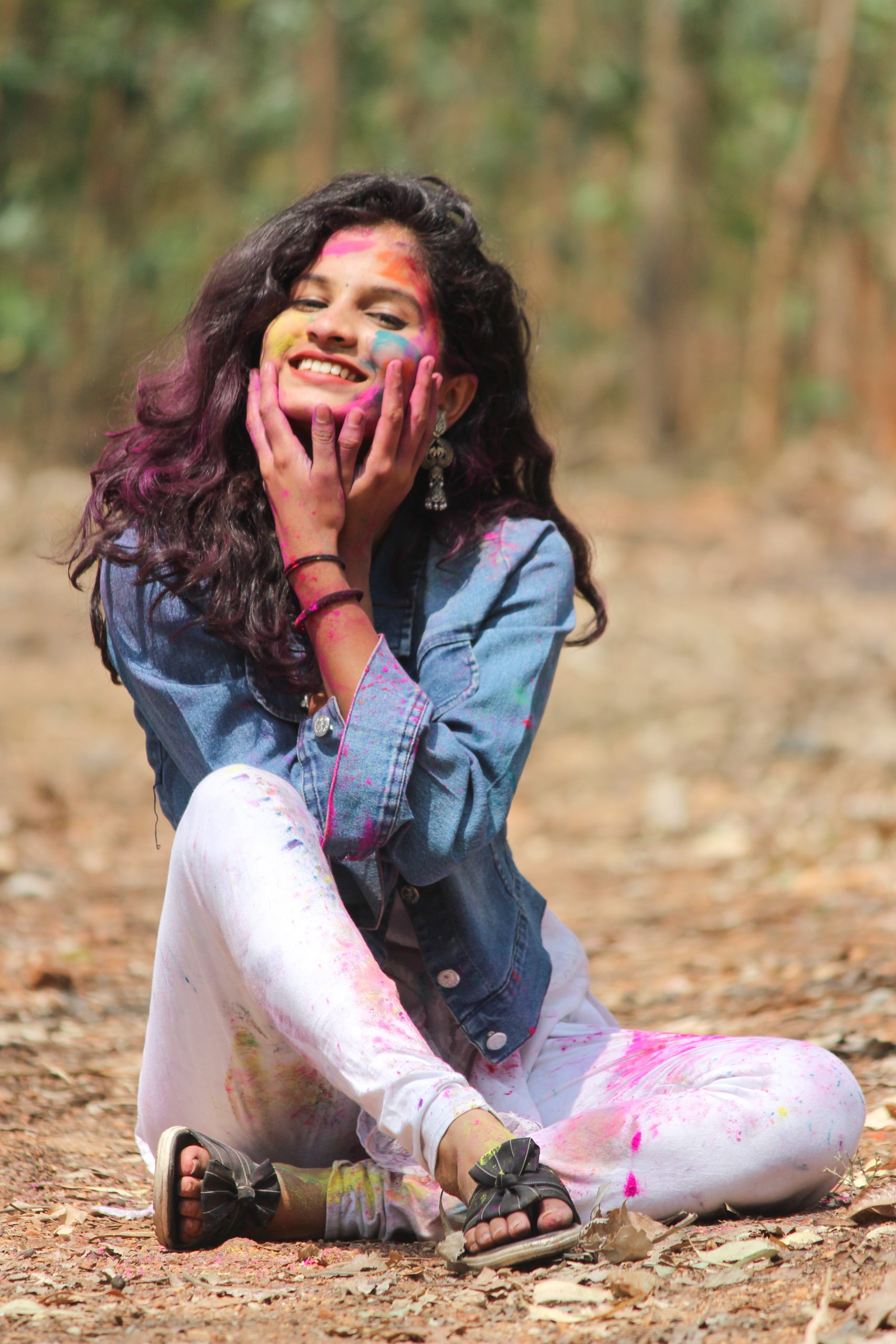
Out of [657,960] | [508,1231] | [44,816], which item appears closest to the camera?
[508,1231]

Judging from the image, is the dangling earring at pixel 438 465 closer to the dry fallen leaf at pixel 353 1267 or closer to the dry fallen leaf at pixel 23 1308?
the dry fallen leaf at pixel 353 1267

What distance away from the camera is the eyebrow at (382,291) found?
2.40 meters

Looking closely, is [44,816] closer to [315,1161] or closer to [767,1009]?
[767,1009]

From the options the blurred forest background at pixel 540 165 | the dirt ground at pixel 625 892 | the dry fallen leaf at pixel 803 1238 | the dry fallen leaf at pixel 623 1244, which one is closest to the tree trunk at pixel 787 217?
the blurred forest background at pixel 540 165

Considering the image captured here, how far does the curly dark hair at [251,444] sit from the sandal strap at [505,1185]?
2.70 feet

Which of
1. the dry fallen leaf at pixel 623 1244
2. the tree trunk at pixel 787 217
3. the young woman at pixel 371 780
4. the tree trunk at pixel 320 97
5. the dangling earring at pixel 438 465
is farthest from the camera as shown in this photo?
the tree trunk at pixel 320 97

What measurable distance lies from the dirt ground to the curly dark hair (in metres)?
0.91

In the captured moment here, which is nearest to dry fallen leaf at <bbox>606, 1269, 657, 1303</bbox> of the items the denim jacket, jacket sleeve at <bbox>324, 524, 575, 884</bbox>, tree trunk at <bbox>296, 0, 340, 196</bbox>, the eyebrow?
the denim jacket

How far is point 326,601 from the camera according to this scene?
2.15 metres

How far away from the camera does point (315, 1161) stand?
2174 millimetres

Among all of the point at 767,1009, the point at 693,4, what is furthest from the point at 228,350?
the point at 693,4

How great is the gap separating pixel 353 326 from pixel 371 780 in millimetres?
823

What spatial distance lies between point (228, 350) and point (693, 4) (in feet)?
45.4

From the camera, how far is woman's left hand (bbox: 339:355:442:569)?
7.48ft
